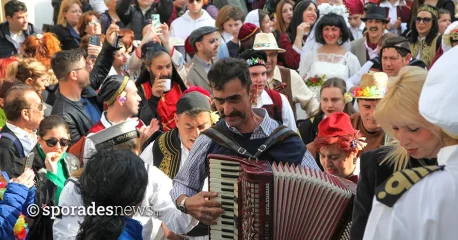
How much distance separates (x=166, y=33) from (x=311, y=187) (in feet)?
20.2

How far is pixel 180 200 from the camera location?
17.0 feet

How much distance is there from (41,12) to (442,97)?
12490 mm

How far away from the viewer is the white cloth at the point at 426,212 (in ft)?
10.1

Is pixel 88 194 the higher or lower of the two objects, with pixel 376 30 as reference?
higher

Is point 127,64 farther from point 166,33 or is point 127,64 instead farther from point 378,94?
point 378,94

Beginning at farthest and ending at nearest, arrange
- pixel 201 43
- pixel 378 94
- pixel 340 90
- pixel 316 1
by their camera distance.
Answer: pixel 316 1 < pixel 201 43 < pixel 340 90 < pixel 378 94

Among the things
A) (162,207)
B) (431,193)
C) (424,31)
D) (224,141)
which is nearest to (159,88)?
(162,207)

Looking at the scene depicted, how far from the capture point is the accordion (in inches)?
181

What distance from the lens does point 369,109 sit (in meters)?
7.31

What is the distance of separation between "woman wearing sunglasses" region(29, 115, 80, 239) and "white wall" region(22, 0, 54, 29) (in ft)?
27.5

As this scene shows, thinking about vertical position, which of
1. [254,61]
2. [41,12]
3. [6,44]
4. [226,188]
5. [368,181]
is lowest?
[41,12]

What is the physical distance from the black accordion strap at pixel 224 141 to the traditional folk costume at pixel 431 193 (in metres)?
1.98

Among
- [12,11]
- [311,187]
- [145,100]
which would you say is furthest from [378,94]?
[12,11]

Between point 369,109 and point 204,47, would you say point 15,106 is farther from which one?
point 204,47
